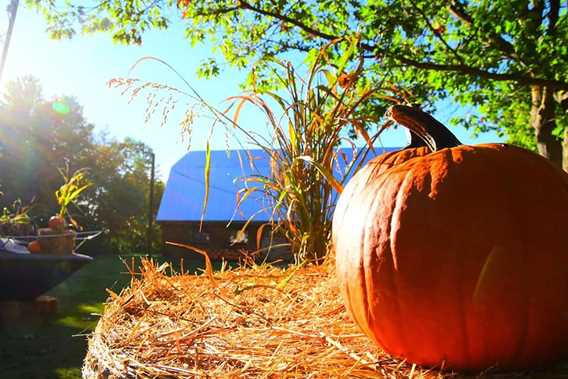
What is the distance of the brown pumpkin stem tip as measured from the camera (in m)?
0.95

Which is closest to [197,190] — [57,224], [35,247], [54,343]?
[35,247]

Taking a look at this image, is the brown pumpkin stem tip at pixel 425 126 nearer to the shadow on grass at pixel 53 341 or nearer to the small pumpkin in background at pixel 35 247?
the shadow on grass at pixel 53 341

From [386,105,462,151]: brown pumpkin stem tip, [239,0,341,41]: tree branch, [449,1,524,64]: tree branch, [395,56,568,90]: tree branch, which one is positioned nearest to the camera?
[386,105,462,151]: brown pumpkin stem tip

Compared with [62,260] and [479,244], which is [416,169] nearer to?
[479,244]

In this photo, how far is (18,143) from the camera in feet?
61.9

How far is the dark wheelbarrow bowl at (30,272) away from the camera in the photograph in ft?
17.5

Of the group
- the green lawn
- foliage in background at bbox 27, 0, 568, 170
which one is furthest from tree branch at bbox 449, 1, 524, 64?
the green lawn

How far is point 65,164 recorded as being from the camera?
20.3 meters

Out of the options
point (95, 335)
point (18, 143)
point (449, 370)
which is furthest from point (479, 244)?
point (18, 143)

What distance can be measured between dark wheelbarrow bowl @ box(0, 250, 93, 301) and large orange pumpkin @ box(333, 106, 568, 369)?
518 centimetres

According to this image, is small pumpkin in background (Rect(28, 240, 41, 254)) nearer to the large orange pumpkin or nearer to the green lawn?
the green lawn

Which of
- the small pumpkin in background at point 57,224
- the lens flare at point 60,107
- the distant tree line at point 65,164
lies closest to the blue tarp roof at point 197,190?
the distant tree line at point 65,164

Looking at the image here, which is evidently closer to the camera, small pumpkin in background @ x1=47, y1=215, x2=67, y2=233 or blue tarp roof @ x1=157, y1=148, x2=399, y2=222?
small pumpkin in background @ x1=47, y1=215, x2=67, y2=233

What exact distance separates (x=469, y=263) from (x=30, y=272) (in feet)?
18.1
